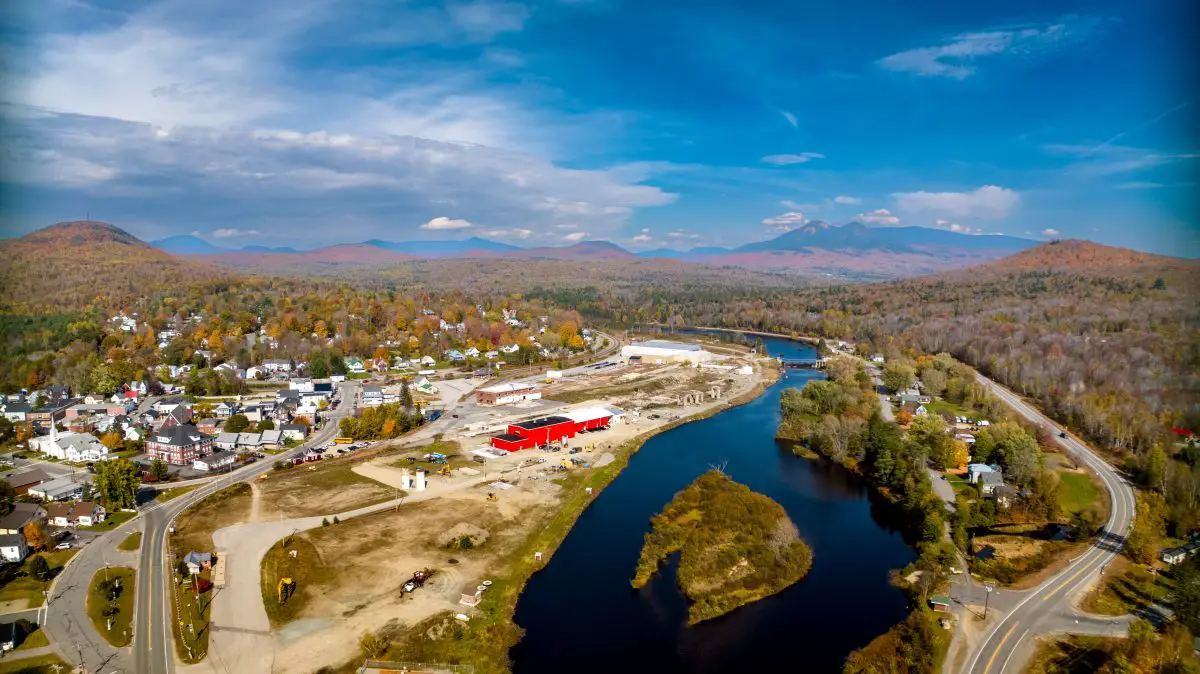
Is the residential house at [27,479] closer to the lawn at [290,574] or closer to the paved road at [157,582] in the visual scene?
the paved road at [157,582]

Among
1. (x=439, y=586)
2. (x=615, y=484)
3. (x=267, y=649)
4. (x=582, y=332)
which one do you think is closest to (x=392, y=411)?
(x=615, y=484)

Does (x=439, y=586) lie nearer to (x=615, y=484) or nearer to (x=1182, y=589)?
(x=615, y=484)

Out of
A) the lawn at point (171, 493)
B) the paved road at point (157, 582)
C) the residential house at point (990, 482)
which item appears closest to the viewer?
the paved road at point (157, 582)

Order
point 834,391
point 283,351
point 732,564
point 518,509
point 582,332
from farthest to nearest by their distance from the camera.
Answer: point 582,332
point 283,351
point 834,391
point 518,509
point 732,564

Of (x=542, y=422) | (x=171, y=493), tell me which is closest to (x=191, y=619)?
(x=171, y=493)

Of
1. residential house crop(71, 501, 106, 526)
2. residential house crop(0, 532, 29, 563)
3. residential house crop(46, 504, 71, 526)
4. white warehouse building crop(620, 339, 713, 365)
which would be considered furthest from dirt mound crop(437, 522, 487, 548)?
white warehouse building crop(620, 339, 713, 365)

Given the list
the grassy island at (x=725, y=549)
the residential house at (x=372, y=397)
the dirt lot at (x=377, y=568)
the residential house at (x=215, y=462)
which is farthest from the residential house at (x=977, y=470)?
the residential house at (x=215, y=462)
